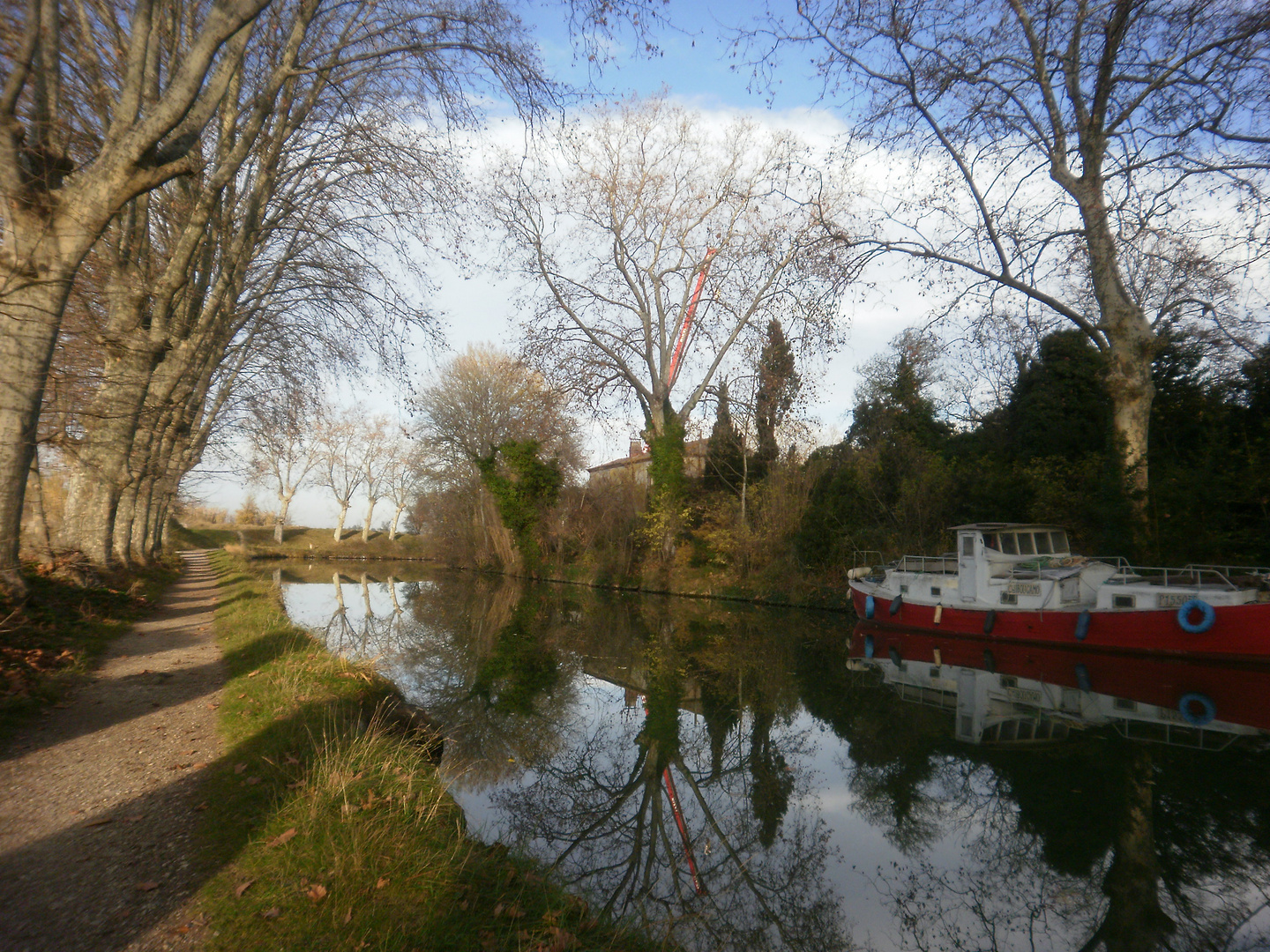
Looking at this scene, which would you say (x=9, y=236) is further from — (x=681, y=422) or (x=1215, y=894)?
(x=681, y=422)

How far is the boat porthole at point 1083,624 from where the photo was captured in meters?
12.9

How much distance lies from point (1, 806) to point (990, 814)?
7080mm

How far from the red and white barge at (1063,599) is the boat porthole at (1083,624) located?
0.01 meters

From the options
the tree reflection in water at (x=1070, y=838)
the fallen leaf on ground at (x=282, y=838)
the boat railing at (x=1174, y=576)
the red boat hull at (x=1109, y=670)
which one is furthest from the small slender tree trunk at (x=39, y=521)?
the boat railing at (x=1174, y=576)

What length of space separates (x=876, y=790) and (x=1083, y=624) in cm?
844

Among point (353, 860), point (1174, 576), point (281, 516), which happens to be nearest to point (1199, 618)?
point (1174, 576)

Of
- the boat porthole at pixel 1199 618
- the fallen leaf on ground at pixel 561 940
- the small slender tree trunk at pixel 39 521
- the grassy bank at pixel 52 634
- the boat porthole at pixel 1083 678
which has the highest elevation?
the small slender tree trunk at pixel 39 521

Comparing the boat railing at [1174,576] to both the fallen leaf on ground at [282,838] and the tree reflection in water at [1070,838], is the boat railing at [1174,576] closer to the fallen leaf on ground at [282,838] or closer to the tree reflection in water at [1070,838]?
the tree reflection in water at [1070,838]

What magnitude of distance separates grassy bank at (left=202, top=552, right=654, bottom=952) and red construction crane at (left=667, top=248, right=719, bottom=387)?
2042 cm

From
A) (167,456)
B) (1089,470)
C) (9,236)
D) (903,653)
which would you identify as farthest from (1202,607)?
(167,456)

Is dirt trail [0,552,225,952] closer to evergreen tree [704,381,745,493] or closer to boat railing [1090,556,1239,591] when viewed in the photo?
boat railing [1090,556,1239,591]

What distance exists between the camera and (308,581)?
3005 centimetres

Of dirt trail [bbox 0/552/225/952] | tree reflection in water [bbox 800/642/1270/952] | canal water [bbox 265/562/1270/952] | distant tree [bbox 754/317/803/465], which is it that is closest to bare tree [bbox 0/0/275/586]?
dirt trail [bbox 0/552/225/952]

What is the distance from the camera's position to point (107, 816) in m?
4.38
